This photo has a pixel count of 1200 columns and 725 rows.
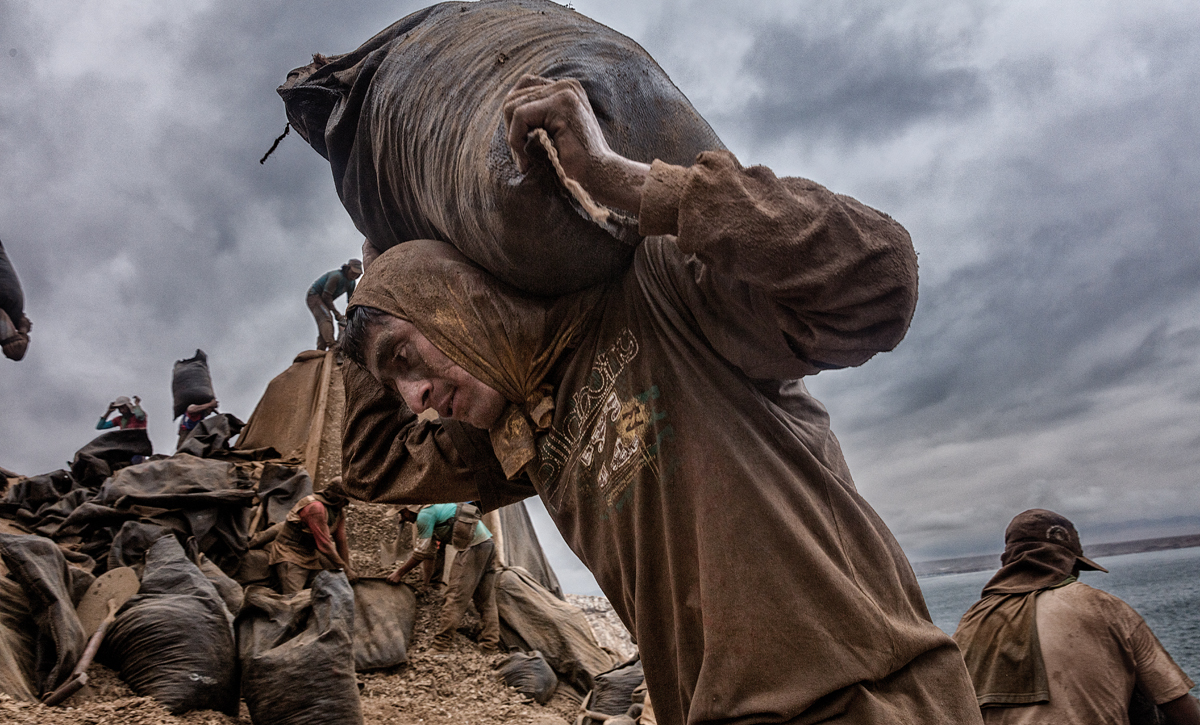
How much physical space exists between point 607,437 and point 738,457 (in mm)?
251

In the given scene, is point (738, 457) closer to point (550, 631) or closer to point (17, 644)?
point (17, 644)

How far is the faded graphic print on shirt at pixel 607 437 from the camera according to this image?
1479 mm

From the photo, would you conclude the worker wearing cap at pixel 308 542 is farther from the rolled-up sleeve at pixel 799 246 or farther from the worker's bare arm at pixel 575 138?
the rolled-up sleeve at pixel 799 246

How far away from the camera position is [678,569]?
4.75 feet

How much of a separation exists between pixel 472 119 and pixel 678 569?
0.87 m

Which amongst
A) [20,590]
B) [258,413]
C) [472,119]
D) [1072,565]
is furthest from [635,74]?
[258,413]

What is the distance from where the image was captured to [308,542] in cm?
638

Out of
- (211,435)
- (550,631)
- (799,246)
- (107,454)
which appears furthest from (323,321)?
(799,246)

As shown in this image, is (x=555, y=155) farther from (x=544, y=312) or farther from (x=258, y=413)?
(x=258, y=413)

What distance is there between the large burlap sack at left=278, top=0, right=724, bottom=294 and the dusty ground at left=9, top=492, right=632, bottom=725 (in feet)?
7.51

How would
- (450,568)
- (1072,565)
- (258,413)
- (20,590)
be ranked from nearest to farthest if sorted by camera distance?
(1072,565) < (20,590) < (450,568) < (258,413)

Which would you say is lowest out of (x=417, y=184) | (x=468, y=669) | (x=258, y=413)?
(x=468, y=669)

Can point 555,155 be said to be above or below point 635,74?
below

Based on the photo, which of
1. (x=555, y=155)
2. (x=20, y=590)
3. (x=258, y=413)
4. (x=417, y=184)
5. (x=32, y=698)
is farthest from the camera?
(x=258, y=413)
